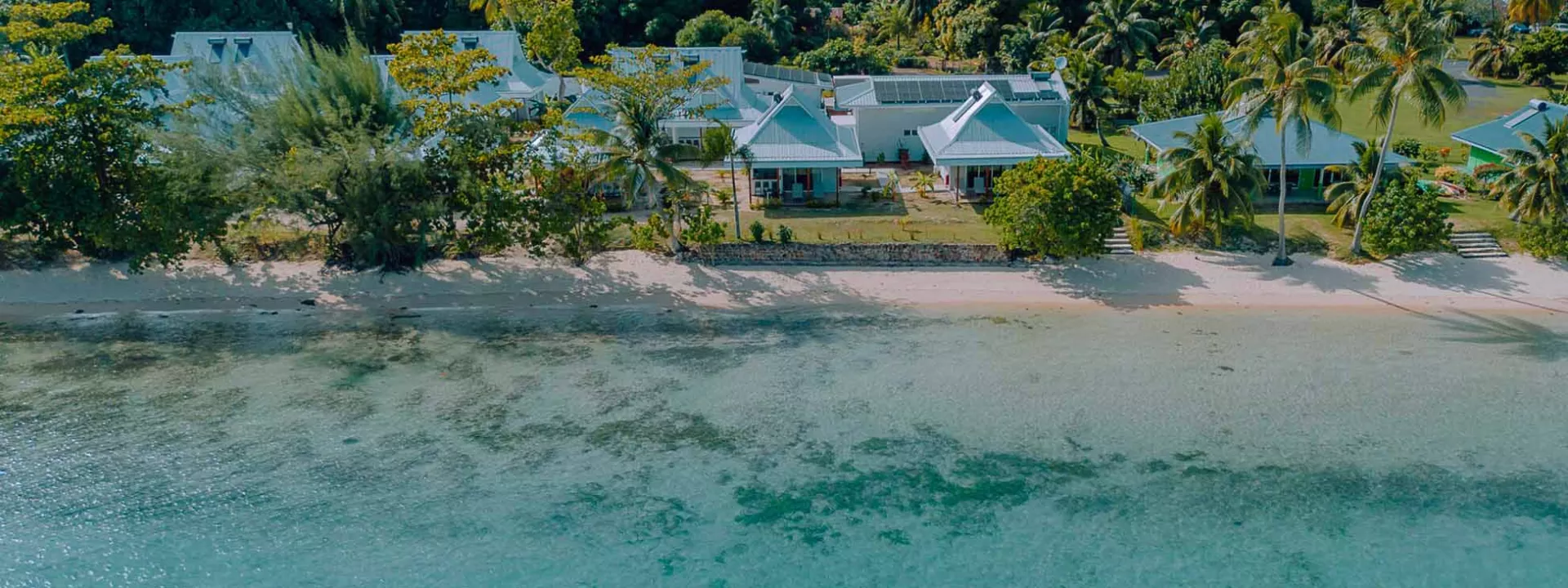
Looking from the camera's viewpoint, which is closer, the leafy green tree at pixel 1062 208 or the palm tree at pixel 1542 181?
the leafy green tree at pixel 1062 208

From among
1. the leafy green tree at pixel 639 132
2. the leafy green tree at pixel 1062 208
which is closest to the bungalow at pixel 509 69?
the leafy green tree at pixel 639 132

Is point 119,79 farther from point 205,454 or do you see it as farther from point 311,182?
point 205,454

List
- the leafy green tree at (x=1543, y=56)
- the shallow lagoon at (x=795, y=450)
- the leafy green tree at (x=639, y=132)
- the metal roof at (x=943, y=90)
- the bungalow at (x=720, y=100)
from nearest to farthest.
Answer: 1. the shallow lagoon at (x=795, y=450)
2. the leafy green tree at (x=639, y=132)
3. the metal roof at (x=943, y=90)
4. the bungalow at (x=720, y=100)
5. the leafy green tree at (x=1543, y=56)

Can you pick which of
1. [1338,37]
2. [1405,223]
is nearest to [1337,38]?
[1338,37]

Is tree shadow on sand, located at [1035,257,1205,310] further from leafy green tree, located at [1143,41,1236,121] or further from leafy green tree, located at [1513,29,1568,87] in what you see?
leafy green tree, located at [1513,29,1568,87]

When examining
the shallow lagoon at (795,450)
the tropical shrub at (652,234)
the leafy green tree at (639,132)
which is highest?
the leafy green tree at (639,132)

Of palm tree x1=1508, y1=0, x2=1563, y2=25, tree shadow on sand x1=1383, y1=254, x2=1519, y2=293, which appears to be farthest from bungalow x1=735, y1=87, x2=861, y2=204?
palm tree x1=1508, y1=0, x2=1563, y2=25

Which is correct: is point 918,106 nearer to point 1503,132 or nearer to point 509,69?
point 509,69

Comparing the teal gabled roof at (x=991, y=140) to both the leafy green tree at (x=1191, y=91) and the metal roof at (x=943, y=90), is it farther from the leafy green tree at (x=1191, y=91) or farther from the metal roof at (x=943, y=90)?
the leafy green tree at (x=1191, y=91)

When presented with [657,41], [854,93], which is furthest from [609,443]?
[657,41]
